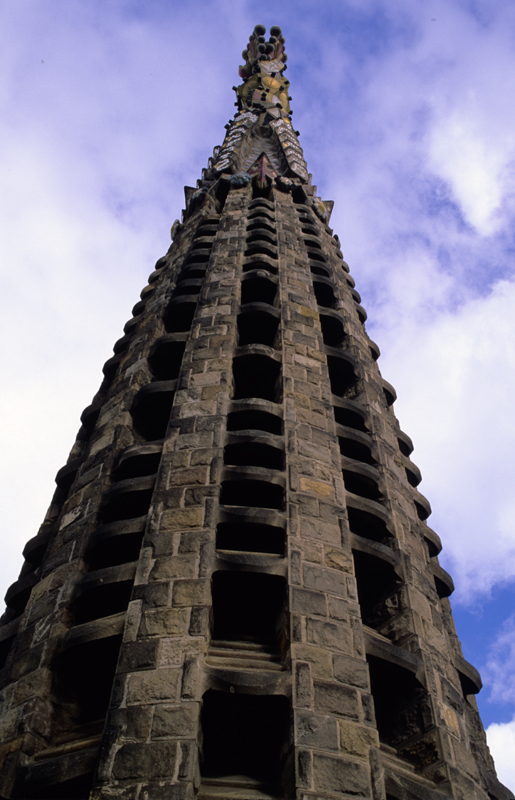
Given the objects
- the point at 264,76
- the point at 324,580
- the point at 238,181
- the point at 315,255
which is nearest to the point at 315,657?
the point at 324,580

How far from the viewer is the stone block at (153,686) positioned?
10.6 m

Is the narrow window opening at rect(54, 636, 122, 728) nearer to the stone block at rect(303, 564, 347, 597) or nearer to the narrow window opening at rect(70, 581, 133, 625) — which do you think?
the narrow window opening at rect(70, 581, 133, 625)

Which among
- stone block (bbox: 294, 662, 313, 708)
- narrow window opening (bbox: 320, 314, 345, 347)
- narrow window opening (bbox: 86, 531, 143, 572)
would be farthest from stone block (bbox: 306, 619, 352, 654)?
narrow window opening (bbox: 320, 314, 345, 347)

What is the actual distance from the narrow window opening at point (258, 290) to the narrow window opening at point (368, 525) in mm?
9437

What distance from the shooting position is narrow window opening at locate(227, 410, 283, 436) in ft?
55.0

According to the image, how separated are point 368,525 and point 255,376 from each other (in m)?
5.35

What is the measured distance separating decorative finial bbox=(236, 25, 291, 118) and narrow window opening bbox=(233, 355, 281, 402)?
1317 inches

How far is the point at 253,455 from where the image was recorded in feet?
52.5

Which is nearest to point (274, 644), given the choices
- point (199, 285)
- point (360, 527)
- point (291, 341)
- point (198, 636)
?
point (198, 636)

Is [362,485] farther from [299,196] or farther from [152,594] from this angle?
[299,196]

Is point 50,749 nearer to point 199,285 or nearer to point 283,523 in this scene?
point 283,523

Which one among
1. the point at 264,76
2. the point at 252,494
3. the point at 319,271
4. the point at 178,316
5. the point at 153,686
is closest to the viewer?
the point at 153,686

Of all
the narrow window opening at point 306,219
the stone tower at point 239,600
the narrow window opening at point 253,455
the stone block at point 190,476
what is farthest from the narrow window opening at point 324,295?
the stone block at point 190,476

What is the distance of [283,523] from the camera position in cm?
1351
